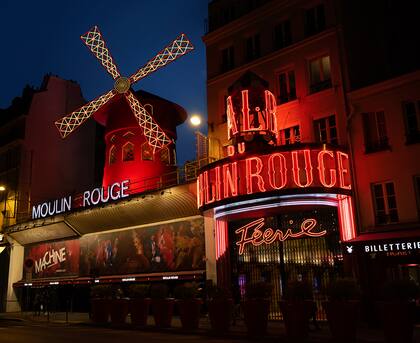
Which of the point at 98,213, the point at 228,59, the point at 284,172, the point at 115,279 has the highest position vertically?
the point at 228,59

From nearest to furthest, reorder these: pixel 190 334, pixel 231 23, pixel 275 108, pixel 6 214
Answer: pixel 190 334 < pixel 275 108 < pixel 231 23 < pixel 6 214

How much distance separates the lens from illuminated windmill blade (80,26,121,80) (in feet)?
76.5

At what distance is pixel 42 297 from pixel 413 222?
1634cm

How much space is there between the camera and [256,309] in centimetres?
1117

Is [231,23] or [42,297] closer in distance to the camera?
[231,23]

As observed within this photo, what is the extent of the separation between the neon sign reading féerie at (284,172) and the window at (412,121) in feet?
5.63

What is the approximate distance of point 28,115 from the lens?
2703 cm

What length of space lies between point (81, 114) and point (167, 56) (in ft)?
16.5

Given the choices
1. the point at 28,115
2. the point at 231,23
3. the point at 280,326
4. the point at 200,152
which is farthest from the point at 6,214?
the point at 280,326

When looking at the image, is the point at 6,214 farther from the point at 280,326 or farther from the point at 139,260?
the point at 280,326

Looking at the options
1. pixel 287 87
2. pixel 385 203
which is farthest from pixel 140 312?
pixel 287 87

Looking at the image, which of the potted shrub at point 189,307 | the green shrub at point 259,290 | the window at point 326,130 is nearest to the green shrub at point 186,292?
the potted shrub at point 189,307

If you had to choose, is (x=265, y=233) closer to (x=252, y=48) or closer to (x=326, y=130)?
(x=326, y=130)

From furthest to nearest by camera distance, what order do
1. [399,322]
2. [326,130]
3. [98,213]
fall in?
1. [98,213]
2. [326,130]
3. [399,322]
